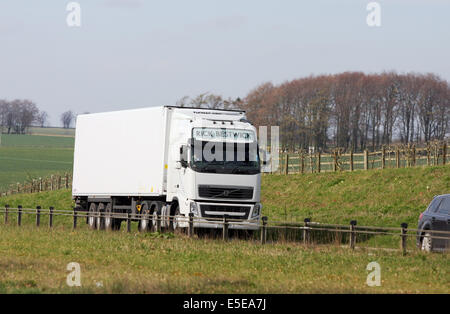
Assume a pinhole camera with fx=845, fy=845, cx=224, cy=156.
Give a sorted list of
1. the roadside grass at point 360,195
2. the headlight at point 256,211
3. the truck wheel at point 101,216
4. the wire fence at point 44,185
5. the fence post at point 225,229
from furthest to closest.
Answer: the wire fence at point 44,185 → the roadside grass at point 360,195 → the truck wheel at point 101,216 → the headlight at point 256,211 → the fence post at point 225,229

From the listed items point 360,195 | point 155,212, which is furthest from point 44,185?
→ point 155,212

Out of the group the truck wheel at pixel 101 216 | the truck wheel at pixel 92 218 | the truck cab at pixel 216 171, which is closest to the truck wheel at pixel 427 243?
the truck cab at pixel 216 171

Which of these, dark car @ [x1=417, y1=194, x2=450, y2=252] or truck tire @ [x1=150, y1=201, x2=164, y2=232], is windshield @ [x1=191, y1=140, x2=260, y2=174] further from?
dark car @ [x1=417, y1=194, x2=450, y2=252]

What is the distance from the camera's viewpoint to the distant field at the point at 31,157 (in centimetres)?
8744

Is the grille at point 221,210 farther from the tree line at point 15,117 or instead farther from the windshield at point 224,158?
the tree line at point 15,117

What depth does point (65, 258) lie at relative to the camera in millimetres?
19812

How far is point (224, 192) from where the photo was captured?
26.9m

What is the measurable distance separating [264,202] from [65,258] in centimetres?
2712

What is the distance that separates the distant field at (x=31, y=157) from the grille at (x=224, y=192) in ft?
150

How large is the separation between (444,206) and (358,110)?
88.0 meters

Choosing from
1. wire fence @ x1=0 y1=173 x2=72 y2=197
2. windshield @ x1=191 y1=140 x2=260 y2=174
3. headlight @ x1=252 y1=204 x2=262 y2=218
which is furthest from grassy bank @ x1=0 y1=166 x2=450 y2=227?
wire fence @ x1=0 y1=173 x2=72 y2=197

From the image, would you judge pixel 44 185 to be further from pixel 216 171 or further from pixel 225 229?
pixel 225 229
